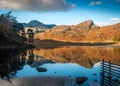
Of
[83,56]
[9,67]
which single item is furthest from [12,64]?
[83,56]

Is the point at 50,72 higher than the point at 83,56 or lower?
higher

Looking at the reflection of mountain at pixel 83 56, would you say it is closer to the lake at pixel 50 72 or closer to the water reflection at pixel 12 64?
the lake at pixel 50 72

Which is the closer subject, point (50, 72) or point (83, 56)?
point (50, 72)

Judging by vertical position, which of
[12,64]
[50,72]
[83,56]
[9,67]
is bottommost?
[83,56]

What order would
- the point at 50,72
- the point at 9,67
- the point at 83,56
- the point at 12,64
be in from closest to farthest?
1. the point at 50,72
2. the point at 9,67
3. the point at 12,64
4. the point at 83,56

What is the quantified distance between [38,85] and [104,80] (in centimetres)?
893

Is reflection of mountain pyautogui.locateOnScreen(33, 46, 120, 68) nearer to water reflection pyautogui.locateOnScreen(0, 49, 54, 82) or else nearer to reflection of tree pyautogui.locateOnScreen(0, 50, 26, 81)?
water reflection pyautogui.locateOnScreen(0, 49, 54, 82)

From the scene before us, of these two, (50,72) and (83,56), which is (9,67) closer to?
(50,72)

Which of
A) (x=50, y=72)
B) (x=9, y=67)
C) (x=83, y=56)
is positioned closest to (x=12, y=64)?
(x=9, y=67)

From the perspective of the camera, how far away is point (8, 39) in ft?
392

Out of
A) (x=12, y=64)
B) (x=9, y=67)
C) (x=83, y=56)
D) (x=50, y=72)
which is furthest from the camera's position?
(x=83, y=56)

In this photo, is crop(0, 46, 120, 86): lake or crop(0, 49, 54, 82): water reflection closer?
crop(0, 46, 120, 86): lake

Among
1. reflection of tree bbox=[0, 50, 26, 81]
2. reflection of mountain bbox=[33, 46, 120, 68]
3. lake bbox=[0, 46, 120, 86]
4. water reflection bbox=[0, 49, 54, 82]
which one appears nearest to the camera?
lake bbox=[0, 46, 120, 86]

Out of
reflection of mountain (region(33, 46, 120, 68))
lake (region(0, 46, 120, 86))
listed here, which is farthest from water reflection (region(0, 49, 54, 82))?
reflection of mountain (region(33, 46, 120, 68))
